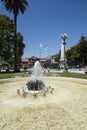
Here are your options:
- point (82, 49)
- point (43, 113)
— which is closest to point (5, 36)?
point (43, 113)

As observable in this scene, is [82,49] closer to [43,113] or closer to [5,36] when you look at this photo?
[5,36]

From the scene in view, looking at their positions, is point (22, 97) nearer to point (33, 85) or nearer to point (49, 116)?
point (33, 85)

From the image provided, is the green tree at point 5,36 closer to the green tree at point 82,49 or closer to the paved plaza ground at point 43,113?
the paved plaza ground at point 43,113

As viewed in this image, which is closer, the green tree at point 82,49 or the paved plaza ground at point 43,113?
the paved plaza ground at point 43,113

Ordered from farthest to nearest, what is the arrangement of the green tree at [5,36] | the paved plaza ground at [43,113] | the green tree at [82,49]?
the green tree at [82,49] → the green tree at [5,36] → the paved plaza ground at [43,113]

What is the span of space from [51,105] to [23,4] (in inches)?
1402

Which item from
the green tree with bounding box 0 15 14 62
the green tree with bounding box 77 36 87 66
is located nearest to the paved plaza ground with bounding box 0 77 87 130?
the green tree with bounding box 0 15 14 62

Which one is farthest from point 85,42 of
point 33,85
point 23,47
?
point 33,85

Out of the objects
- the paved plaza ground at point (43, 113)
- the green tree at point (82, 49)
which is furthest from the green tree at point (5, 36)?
the green tree at point (82, 49)

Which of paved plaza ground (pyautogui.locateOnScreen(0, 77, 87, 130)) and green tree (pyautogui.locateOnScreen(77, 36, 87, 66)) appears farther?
green tree (pyautogui.locateOnScreen(77, 36, 87, 66))

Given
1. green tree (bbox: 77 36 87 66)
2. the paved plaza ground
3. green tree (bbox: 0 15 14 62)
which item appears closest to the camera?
the paved plaza ground

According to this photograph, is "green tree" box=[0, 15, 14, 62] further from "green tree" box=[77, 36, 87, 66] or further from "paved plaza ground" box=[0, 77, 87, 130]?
"green tree" box=[77, 36, 87, 66]

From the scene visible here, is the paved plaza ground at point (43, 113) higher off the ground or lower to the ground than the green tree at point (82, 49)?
lower

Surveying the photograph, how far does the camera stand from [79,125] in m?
7.71
